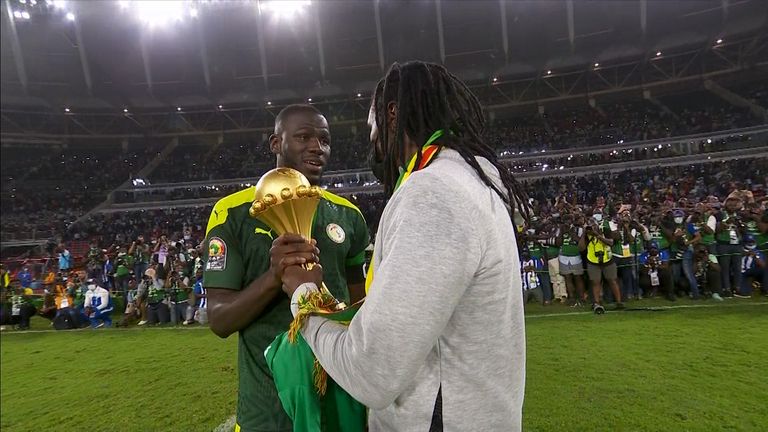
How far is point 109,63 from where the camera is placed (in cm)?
2217

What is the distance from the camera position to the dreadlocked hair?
1.13m

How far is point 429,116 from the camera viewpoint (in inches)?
44.8

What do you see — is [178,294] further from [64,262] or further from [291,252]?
[291,252]

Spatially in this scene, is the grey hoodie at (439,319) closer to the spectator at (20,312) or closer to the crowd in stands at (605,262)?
the crowd in stands at (605,262)

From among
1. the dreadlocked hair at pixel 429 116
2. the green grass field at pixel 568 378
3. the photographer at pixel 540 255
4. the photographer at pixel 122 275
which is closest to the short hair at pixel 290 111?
the dreadlocked hair at pixel 429 116

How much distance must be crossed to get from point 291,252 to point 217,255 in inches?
25.7

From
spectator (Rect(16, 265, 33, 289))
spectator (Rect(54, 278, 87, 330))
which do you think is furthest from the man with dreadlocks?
spectator (Rect(16, 265, 33, 289))

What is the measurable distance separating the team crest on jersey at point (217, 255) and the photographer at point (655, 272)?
9095 millimetres

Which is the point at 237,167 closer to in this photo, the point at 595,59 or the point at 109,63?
the point at 109,63

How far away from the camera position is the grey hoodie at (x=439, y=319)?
824 mm

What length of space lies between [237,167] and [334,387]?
24527 mm

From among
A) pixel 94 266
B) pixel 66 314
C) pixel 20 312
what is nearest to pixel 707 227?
pixel 66 314

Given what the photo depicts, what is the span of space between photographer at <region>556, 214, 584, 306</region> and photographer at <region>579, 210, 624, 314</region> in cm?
33

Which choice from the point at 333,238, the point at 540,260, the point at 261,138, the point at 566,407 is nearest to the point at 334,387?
the point at 333,238
